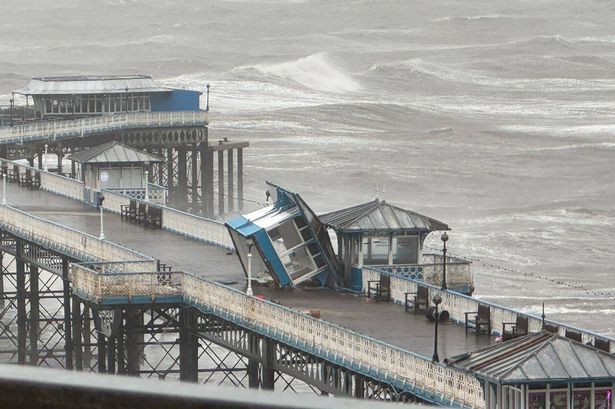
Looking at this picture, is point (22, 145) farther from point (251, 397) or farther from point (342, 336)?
point (251, 397)

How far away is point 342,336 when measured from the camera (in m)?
21.4

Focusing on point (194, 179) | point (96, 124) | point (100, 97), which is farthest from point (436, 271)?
point (100, 97)

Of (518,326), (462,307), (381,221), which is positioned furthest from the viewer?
(381,221)

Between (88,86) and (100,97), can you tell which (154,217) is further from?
(100,97)

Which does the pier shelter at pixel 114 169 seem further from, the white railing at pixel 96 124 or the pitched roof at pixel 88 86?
the pitched roof at pixel 88 86

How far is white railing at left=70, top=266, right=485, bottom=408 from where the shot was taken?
18000 mm

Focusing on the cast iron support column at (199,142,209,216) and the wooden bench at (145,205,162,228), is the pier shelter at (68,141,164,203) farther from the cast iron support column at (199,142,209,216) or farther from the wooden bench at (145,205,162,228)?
the cast iron support column at (199,142,209,216)

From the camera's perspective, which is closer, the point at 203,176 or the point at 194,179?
the point at 194,179

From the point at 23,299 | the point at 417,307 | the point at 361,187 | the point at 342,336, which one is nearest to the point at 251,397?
the point at 342,336

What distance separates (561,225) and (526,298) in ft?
65.0

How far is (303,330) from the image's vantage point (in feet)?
75.6

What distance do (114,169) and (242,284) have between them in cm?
1892

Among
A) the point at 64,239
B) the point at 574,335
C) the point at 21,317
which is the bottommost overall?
the point at 21,317

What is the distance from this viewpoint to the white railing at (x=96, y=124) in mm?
63906
